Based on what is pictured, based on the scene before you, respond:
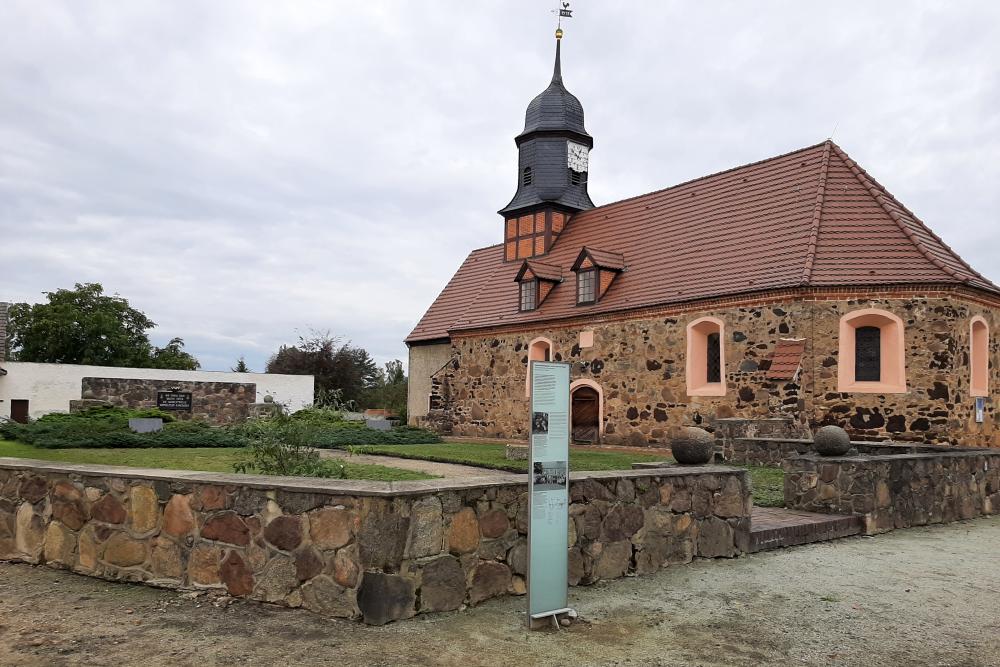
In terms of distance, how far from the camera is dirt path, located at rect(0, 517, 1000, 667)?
465cm

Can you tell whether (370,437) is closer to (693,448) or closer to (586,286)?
(586,286)

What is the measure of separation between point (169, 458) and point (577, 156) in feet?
65.0

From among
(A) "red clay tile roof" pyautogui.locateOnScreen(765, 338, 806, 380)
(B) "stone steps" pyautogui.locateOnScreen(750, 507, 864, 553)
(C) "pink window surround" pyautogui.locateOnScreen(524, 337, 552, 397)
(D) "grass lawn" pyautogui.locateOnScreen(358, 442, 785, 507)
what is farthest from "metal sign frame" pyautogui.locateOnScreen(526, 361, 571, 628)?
(C) "pink window surround" pyautogui.locateOnScreen(524, 337, 552, 397)

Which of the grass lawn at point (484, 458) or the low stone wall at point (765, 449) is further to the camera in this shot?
the low stone wall at point (765, 449)

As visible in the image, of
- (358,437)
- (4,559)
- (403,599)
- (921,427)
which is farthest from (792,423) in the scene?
(4,559)

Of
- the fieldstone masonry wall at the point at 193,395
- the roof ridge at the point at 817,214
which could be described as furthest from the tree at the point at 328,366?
the roof ridge at the point at 817,214

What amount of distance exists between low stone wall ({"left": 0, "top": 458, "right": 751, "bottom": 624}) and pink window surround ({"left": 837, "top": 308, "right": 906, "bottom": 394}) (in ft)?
38.2

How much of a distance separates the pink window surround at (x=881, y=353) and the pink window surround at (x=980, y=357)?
211 cm

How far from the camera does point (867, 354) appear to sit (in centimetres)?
1755

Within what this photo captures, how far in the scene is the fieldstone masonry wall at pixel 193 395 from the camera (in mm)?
29672

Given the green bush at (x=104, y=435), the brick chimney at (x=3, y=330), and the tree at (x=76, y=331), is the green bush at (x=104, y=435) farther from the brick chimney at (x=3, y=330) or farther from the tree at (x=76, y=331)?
the tree at (x=76, y=331)

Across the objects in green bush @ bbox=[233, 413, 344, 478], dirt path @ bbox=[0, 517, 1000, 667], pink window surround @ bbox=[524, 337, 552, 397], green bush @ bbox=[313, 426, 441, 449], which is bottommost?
dirt path @ bbox=[0, 517, 1000, 667]

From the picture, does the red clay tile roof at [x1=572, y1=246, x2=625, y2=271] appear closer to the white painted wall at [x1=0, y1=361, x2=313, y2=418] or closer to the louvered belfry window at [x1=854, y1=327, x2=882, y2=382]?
the louvered belfry window at [x1=854, y1=327, x2=882, y2=382]

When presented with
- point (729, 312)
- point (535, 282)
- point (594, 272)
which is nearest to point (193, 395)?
point (535, 282)
